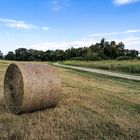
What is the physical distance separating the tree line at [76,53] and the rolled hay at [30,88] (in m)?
71.1

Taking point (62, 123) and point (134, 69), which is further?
point (134, 69)

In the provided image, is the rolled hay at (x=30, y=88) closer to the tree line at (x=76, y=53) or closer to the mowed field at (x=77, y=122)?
the mowed field at (x=77, y=122)

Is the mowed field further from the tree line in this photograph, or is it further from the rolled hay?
the tree line

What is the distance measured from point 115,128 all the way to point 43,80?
2279mm

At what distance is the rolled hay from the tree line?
233ft

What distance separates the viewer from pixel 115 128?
6.00m

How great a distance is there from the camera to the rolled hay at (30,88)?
674 centimetres

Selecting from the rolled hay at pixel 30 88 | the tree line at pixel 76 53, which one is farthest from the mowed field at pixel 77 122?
the tree line at pixel 76 53

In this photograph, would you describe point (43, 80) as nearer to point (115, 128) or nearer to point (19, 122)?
point (19, 122)

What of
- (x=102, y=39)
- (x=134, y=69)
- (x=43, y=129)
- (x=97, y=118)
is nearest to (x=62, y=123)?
(x=43, y=129)

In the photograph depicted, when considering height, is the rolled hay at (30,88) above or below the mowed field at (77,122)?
above

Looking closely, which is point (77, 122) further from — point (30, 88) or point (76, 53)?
point (76, 53)

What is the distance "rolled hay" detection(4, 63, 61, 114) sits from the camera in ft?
22.1

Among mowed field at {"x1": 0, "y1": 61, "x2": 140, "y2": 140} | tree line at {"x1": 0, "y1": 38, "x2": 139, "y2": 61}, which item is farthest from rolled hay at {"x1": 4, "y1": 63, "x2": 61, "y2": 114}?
tree line at {"x1": 0, "y1": 38, "x2": 139, "y2": 61}
